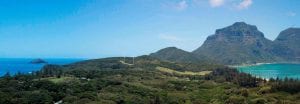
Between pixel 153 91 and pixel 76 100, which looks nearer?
pixel 76 100

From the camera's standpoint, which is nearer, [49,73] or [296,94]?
[296,94]

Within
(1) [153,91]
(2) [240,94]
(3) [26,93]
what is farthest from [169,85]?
(3) [26,93]

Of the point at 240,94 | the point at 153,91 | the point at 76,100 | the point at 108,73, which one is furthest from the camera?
the point at 108,73

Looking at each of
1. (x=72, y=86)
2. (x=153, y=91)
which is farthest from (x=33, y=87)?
(x=153, y=91)

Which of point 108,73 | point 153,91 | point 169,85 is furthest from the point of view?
point 108,73

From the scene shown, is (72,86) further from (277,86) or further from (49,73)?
(277,86)

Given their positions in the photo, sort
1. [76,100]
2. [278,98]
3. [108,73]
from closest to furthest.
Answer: [76,100] < [278,98] < [108,73]

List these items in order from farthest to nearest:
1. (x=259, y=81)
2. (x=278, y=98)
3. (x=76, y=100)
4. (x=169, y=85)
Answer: (x=259, y=81) < (x=169, y=85) < (x=278, y=98) < (x=76, y=100)

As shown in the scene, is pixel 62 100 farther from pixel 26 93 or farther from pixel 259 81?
pixel 259 81
